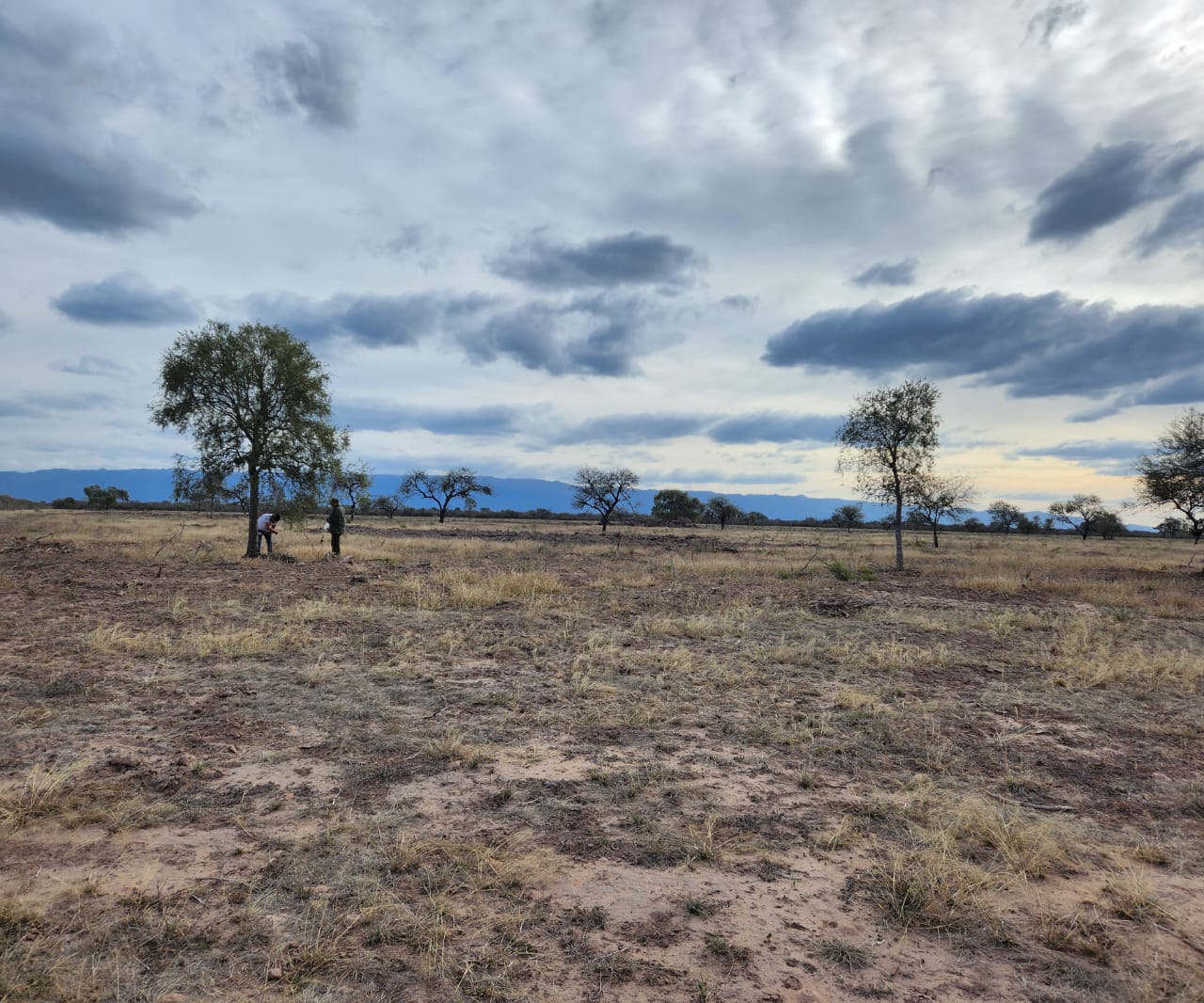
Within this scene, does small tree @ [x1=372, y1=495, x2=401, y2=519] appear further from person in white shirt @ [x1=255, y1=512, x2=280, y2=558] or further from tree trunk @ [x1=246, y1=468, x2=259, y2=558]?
person in white shirt @ [x1=255, y1=512, x2=280, y2=558]

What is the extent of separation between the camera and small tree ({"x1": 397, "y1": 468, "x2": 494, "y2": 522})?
94125mm

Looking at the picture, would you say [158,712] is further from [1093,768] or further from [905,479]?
[905,479]

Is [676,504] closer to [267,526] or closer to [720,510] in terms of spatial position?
[720,510]

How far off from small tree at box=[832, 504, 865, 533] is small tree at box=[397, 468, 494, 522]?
55278 mm

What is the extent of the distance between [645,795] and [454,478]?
300 feet

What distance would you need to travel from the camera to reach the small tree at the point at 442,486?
9412 centimetres

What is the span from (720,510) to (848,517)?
21.0 metres

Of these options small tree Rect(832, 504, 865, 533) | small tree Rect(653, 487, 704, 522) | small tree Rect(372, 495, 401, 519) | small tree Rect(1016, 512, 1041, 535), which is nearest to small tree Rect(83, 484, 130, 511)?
small tree Rect(372, 495, 401, 519)

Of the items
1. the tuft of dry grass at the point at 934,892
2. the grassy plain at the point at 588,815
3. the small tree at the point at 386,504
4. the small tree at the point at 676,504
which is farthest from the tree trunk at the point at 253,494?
the small tree at the point at 676,504

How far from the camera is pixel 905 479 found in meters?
29.5

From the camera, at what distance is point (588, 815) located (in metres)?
5.18

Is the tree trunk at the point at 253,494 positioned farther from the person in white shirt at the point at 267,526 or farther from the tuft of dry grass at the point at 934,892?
the tuft of dry grass at the point at 934,892

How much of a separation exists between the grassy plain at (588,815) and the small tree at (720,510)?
3028 inches

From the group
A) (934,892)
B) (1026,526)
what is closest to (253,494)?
(934,892)
